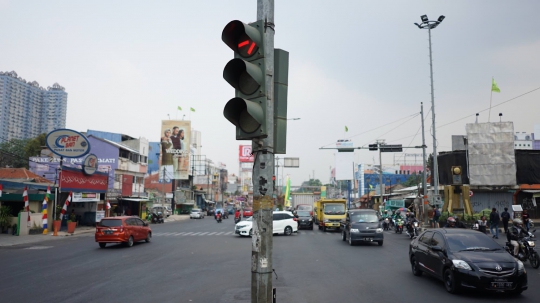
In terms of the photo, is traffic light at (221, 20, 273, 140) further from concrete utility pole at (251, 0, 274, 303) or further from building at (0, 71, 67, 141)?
building at (0, 71, 67, 141)

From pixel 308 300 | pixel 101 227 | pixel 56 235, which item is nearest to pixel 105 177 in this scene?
pixel 56 235

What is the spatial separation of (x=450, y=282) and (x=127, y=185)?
49.6 meters

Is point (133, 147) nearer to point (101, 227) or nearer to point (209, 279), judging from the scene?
point (101, 227)

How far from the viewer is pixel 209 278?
1214 centimetres

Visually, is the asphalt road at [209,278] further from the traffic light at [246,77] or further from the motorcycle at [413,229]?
the motorcycle at [413,229]

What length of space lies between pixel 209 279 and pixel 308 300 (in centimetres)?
379

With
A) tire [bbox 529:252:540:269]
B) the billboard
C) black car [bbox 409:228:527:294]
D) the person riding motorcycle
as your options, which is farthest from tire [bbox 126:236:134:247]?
the billboard

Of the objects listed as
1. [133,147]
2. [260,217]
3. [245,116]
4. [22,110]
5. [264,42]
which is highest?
[22,110]

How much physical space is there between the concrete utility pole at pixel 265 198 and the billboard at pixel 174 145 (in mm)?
73606

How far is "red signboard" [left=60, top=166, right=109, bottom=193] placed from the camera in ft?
112

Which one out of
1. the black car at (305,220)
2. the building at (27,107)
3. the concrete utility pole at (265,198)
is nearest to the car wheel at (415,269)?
the concrete utility pole at (265,198)

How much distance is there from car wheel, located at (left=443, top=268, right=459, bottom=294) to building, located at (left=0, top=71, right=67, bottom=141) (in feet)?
244

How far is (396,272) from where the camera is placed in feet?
42.7

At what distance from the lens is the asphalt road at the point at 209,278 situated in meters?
9.49
